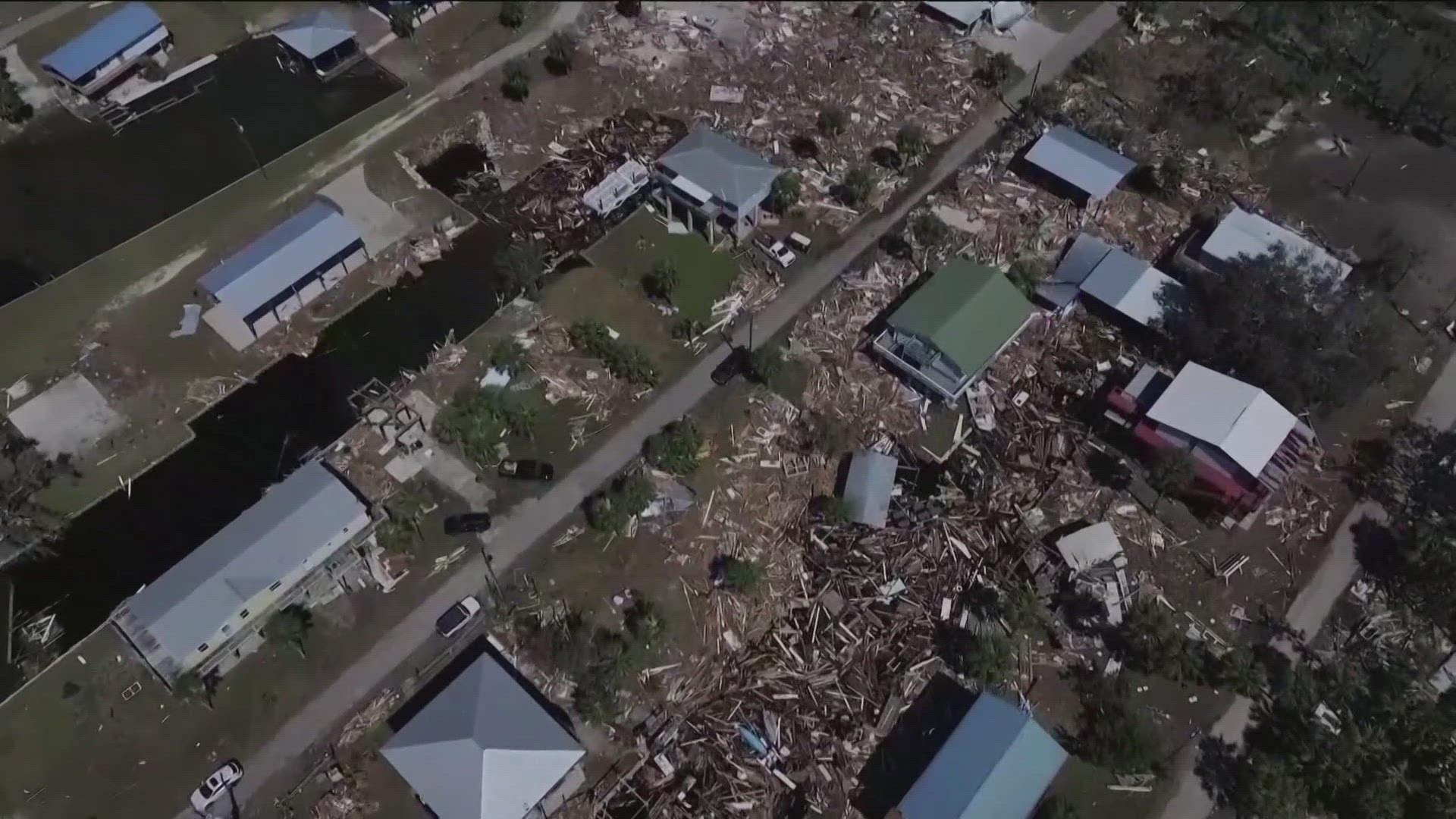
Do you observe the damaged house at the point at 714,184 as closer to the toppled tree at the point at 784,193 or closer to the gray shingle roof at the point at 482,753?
the toppled tree at the point at 784,193

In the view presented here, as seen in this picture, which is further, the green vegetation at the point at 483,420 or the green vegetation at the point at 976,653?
the green vegetation at the point at 483,420

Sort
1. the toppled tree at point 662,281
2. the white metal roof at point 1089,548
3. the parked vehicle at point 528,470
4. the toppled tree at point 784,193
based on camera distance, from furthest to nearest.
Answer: the toppled tree at point 784,193 → the toppled tree at point 662,281 → the parked vehicle at point 528,470 → the white metal roof at point 1089,548

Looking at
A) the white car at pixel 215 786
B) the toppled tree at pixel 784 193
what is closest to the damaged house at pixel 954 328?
the toppled tree at pixel 784 193

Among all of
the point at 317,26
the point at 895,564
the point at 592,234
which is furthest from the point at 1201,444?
the point at 317,26

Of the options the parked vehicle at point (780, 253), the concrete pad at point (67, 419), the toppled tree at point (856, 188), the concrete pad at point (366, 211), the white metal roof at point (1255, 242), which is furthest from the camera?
the toppled tree at point (856, 188)

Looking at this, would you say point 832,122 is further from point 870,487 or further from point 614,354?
point 870,487

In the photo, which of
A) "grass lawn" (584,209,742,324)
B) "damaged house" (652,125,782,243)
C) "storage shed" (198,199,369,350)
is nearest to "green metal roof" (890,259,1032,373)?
"grass lawn" (584,209,742,324)

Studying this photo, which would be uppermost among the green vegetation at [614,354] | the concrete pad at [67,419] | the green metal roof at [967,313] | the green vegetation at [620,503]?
the green metal roof at [967,313]

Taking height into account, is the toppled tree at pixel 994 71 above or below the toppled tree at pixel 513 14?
above
